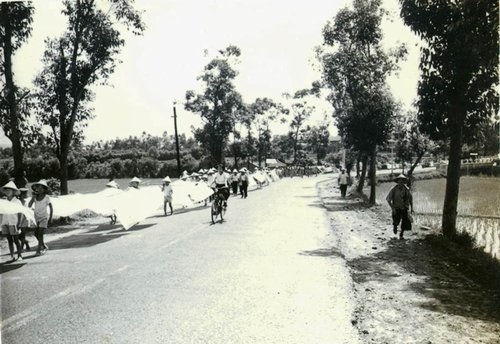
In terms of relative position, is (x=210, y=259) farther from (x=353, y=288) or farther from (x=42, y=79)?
(x=42, y=79)

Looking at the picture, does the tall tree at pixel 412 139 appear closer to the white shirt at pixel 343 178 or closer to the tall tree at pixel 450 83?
the white shirt at pixel 343 178

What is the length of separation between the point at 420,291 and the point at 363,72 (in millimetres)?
21429

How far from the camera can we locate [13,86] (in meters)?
14.4

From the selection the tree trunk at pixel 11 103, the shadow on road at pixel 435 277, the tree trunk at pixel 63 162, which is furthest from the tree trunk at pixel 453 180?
the tree trunk at pixel 63 162

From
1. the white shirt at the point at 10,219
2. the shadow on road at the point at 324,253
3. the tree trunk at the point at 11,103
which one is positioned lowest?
the shadow on road at the point at 324,253

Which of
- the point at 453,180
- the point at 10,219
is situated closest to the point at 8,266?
the point at 10,219

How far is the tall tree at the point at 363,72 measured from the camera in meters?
25.6

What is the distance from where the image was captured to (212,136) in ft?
174

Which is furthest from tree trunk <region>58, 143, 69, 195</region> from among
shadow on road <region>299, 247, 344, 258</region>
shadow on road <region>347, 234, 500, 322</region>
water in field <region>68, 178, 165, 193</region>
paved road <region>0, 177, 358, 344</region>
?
shadow on road <region>347, 234, 500, 322</region>

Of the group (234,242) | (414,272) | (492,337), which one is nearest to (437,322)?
(492,337)

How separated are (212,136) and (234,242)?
139 feet

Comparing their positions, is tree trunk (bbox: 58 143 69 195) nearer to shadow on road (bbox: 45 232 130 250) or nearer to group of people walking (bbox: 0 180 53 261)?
shadow on road (bbox: 45 232 130 250)

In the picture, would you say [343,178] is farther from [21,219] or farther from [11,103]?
[21,219]

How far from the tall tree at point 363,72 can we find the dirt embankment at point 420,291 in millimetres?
13252
